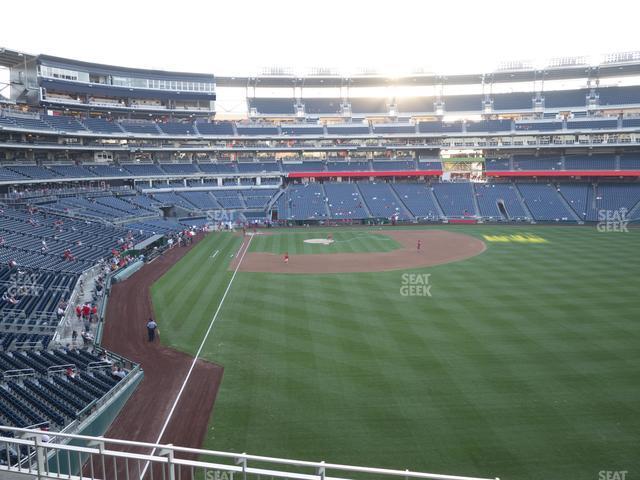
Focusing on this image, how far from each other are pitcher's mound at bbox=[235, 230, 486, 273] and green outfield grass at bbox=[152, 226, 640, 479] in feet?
9.61

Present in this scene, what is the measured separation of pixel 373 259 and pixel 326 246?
7620 millimetres

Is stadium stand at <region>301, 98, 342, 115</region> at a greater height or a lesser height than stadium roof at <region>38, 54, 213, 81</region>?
lesser

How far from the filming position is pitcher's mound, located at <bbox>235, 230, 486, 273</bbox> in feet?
110

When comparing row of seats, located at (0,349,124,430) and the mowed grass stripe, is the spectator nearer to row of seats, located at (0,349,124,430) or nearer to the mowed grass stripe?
the mowed grass stripe

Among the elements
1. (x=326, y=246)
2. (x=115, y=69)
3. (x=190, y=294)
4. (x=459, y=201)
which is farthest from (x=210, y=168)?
(x=190, y=294)

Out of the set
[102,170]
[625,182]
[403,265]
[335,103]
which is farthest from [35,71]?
[625,182]

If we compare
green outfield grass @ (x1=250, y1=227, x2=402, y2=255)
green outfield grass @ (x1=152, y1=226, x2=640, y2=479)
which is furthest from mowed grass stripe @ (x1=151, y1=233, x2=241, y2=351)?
green outfield grass @ (x1=250, y1=227, x2=402, y2=255)

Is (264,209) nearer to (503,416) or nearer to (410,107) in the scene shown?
(410,107)

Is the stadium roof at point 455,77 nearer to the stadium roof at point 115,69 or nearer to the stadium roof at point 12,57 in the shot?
the stadium roof at point 115,69

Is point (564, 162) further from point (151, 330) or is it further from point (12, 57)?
point (12, 57)

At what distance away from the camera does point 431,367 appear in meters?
16.6

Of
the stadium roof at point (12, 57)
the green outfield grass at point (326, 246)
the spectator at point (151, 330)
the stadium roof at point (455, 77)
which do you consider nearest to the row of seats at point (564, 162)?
the stadium roof at point (455, 77)

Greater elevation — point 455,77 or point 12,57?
point 455,77

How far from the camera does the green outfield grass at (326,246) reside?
136ft
